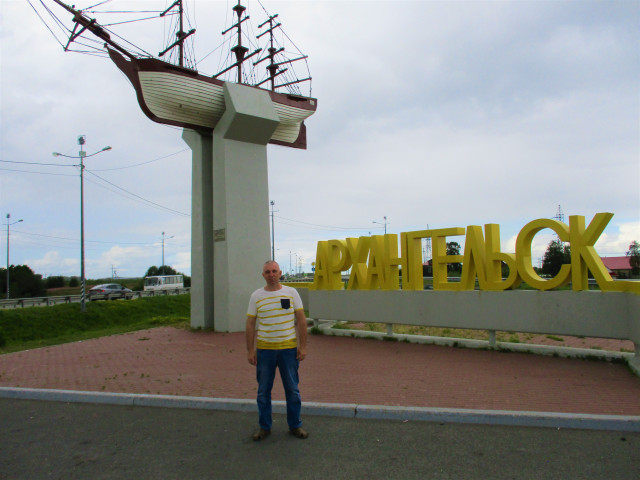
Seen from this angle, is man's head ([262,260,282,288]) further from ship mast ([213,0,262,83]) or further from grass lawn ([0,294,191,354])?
ship mast ([213,0,262,83])

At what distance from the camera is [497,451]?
452cm

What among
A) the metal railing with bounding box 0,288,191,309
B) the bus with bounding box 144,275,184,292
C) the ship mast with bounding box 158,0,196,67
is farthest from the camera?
the bus with bounding box 144,275,184,292

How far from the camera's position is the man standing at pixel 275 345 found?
194 inches

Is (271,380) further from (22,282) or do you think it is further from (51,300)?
(22,282)

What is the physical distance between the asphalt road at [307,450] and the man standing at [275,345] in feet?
0.95

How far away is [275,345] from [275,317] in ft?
0.96

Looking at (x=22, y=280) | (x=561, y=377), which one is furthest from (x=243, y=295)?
(x=22, y=280)

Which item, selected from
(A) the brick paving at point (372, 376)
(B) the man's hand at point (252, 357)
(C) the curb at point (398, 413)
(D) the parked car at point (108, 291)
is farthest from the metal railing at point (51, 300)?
(B) the man's hand at point (252, 357)

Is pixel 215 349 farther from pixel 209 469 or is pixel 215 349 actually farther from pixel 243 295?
pixel 209 469

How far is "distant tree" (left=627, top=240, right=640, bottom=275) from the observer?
148 feet

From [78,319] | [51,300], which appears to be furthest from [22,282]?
[78,319]

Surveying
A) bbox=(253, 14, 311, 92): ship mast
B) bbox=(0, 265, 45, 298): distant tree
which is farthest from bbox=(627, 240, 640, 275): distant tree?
bbox=(0, 265, 45, 298): distant tree

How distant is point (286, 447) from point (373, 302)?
25.4 feet

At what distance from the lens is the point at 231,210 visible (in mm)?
14844
